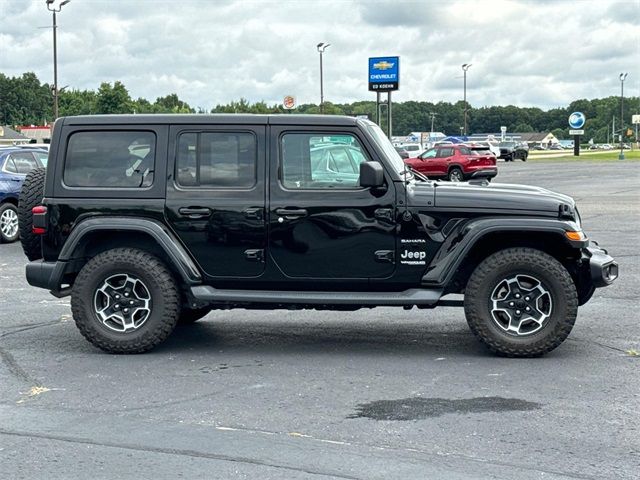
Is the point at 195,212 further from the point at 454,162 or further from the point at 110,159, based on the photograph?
the point at 454,162

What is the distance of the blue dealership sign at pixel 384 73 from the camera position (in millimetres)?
53156

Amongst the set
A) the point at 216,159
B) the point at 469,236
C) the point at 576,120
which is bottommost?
the point at 469,236

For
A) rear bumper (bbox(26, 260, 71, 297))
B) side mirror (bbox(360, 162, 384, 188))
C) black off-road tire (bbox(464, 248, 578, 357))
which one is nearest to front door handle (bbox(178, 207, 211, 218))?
rear bumper (bbox(26, 260, 71, 297))

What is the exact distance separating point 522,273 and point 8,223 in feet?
37.5

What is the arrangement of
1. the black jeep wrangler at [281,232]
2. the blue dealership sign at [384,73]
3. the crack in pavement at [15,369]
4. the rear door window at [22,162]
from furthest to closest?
the blue dealership sign at [384,73]
the rear door window at [22,162]
the black jeep wrangler at [281,232]
the crack in pavement at [15,369]

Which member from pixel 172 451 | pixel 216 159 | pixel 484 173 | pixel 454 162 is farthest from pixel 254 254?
pixel 454 162

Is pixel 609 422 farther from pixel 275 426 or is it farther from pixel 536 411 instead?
pixel 275 426

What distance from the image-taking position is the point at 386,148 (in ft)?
24.1

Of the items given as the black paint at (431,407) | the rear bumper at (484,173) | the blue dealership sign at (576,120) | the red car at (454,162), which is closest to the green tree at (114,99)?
the blue dealership sign at (576,120)

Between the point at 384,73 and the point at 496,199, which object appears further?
the point at 384,73

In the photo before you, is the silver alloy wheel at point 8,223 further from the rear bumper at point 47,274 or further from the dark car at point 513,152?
the dark car at point 513,152

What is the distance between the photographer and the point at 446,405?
5738 millimetres

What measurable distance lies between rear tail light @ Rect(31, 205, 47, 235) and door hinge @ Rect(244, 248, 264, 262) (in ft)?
5.29

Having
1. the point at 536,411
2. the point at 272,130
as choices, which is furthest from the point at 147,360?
the point at 536,411
